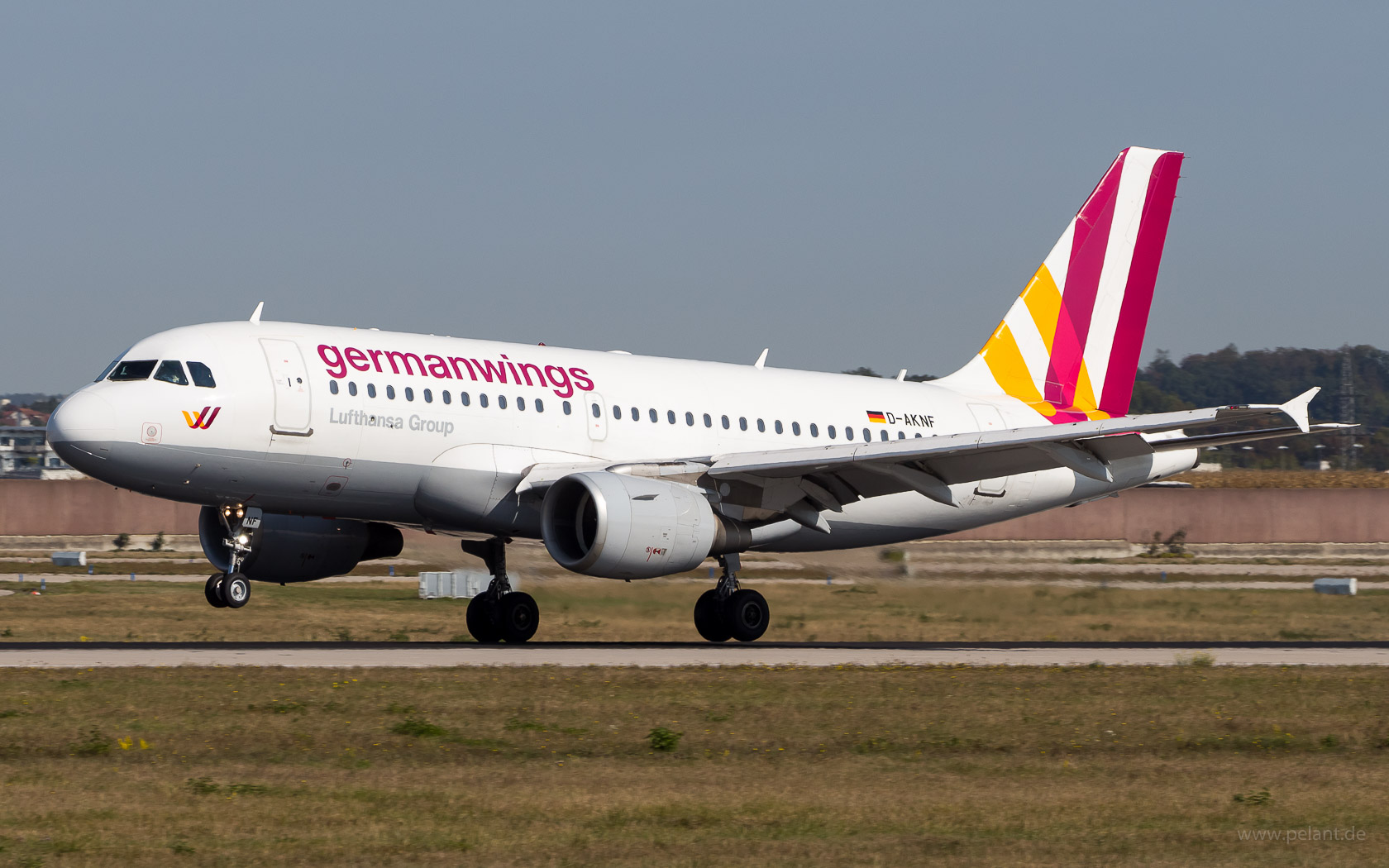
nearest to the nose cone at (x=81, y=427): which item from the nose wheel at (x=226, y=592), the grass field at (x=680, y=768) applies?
the nose wheel at (x=226, y=592)

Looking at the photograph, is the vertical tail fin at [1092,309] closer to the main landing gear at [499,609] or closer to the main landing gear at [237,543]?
the main landing gear at [499,609]

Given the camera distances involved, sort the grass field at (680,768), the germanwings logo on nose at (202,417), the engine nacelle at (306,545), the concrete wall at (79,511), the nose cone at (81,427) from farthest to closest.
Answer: the concrete wall at (79,511), the engine nacelle at (306,545), the germanwings logo on nose at (202,417), the nose cone at (81,427), the grass field at (680,768)

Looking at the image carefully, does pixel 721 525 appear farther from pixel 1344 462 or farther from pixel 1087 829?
pixel 1344 462

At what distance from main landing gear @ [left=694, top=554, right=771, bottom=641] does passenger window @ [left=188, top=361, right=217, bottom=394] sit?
8528 mm

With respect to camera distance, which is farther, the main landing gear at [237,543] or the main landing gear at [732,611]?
the main landing gear at [732,611]

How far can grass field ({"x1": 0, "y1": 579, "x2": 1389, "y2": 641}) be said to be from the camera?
2916 centimetres

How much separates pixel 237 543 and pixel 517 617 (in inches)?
201

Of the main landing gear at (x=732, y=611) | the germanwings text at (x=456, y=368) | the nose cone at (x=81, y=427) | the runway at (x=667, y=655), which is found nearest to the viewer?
the runway at (x=667, y=655)

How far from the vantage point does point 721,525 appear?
26.5 metres

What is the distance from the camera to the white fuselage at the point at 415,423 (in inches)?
945

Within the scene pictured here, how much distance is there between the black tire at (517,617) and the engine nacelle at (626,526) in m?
3.17

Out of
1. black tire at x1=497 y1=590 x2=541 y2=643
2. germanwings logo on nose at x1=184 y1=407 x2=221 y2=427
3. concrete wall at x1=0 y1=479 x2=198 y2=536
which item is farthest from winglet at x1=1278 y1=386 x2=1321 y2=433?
concrete wall at x1=0 y1=479 x2=198 y2=536

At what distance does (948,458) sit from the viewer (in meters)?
27.2

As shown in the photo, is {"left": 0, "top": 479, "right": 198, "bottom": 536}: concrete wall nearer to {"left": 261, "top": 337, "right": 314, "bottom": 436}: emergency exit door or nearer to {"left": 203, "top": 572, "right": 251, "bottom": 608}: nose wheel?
{"left": 261, "top": 337, "right": 314, "bottom": 436}: emergency exit door
